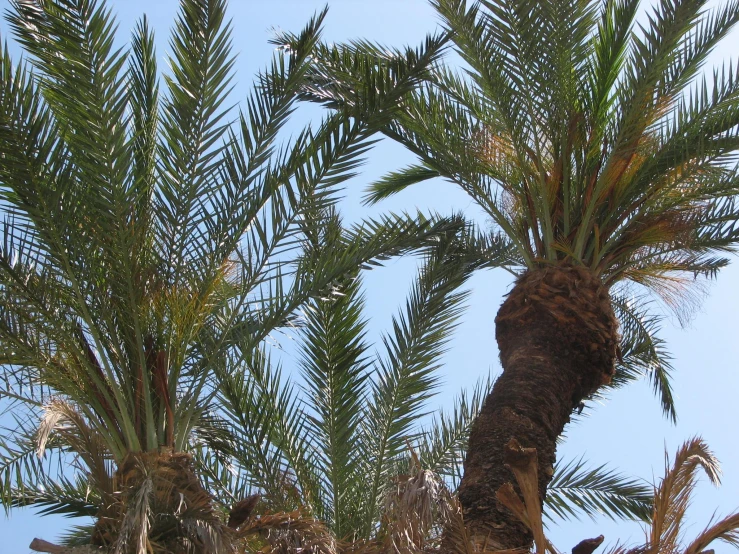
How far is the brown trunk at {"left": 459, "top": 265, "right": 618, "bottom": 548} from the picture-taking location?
5.22 m

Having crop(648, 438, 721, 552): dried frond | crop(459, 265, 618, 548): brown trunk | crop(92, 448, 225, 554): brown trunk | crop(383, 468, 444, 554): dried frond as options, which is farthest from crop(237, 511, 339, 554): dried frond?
crop(648, 438, 721, 552): dried frond

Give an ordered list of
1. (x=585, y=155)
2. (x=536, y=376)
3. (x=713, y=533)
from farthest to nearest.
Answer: (x=585, y=155) → (x=536, y=376) → (x=713, y=533)

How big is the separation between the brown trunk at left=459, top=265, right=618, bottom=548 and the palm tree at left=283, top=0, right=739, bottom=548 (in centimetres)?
2

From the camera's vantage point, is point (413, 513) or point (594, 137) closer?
point (413, 513)

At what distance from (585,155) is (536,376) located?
236cm

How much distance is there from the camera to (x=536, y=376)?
610 centimetres

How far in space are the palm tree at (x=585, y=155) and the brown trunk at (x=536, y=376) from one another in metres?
0.02

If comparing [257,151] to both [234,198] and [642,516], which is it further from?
[642,516]

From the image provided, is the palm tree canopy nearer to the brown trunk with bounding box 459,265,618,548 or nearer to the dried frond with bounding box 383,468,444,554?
the brown trunk with bounding box 459,265,618,548

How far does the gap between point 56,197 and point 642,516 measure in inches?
241

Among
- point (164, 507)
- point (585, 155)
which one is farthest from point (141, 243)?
point (585, 155)

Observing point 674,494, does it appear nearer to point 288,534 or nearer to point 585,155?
point 288,534

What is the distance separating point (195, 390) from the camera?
19.5ft

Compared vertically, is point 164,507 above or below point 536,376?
below
